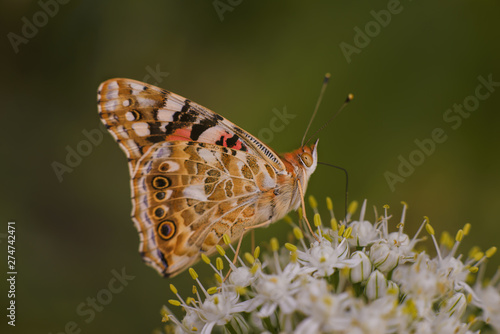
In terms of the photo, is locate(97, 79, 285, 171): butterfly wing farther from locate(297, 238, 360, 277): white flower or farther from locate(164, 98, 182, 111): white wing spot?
locate(297, 238, 360, 277): white flower

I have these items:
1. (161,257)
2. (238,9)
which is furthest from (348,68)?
(161,257)

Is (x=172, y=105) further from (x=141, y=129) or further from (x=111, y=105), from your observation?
(x=111, y=105)

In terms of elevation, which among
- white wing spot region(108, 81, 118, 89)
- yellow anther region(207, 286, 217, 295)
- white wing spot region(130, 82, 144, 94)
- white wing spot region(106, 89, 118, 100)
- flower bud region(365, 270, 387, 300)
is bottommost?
flower bud region(365, 270, 387, 300)

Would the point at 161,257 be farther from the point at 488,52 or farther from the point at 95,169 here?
the point at 488,52
